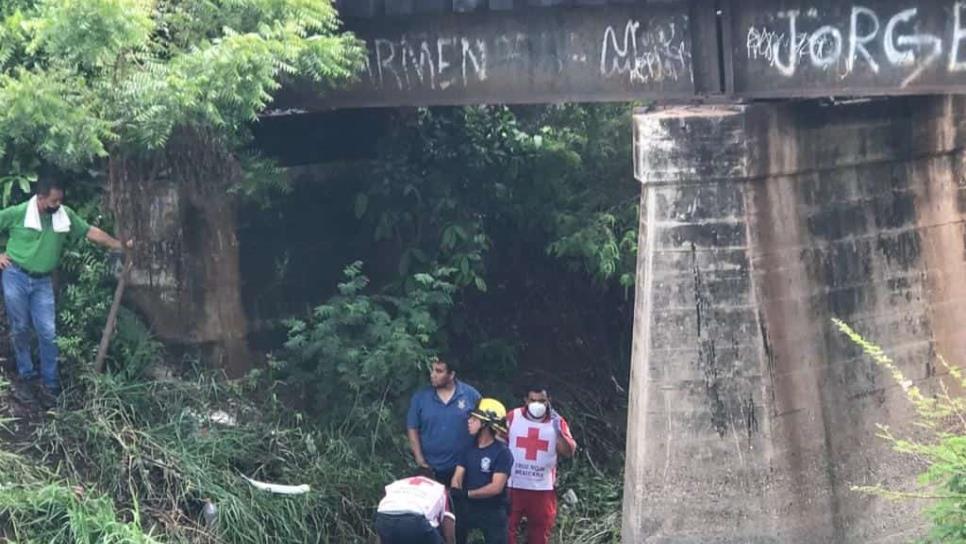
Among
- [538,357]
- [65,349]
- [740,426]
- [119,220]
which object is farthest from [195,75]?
[538,357]

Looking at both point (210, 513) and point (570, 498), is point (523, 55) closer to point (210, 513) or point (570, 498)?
point (570, 498)

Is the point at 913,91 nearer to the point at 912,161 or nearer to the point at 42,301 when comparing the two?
the point at 912,161

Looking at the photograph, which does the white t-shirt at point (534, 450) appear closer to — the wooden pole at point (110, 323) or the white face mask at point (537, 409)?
the white face mask at point (537, 409)

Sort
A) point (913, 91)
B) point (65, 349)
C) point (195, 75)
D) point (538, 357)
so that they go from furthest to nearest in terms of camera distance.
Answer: point (538, 357) < point (65, 349) < point (195, 75) < point (913, 91)

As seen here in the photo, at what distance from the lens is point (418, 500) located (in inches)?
327

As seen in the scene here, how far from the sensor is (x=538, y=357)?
14094 mm

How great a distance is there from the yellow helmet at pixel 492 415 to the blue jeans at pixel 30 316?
130 inches

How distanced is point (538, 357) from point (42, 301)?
17.9 ft

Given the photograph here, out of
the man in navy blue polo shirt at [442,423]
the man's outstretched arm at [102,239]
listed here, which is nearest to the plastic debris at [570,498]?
the man in navy blue polo shirt at [442,423]

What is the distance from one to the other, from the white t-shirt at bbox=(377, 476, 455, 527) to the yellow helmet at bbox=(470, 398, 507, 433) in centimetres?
89

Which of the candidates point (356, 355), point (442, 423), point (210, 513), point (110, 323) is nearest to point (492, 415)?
point (442, 423)

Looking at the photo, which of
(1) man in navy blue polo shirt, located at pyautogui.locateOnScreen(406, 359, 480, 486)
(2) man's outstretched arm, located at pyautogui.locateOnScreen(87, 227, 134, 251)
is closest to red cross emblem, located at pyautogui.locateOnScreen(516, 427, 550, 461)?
(1) man in navy blue polo shirt, located at pyautogui.locateOnScreen(406, 359, 480, 486)

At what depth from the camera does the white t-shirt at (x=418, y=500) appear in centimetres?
824

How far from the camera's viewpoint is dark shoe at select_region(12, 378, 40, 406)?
10312 millimetres
